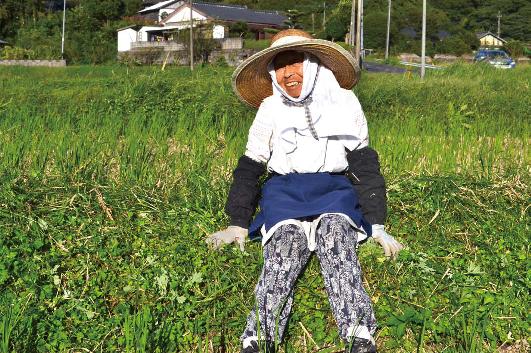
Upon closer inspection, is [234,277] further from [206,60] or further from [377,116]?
[206,60]

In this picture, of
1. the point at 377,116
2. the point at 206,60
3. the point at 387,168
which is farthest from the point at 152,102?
the point at 206,60

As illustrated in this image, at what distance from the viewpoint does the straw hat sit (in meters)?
2.66

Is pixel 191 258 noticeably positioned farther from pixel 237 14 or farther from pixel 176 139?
pixel 237 14

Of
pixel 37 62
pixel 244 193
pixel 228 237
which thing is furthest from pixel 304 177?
pixel 37 62

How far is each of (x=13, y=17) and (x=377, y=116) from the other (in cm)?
3478

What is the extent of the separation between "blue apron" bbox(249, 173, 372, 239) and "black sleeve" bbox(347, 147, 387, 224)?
0.03 metres

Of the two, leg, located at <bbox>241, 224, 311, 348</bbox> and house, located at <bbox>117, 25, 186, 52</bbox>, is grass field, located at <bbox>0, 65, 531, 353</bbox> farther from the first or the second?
house, located at <bbox>117, 25, 186, 52</bbox>

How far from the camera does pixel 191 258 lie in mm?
2570

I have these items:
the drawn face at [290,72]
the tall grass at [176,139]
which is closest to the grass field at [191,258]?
the tall grass at [176,139]

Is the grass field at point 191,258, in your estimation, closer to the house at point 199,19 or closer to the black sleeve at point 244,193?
the black sleeve at point 244,193

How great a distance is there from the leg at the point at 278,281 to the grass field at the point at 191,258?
173 millimetres

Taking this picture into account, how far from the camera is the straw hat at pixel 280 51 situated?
8.73 ft

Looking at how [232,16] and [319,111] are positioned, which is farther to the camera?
[232,16]

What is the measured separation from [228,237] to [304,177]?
406 mm
